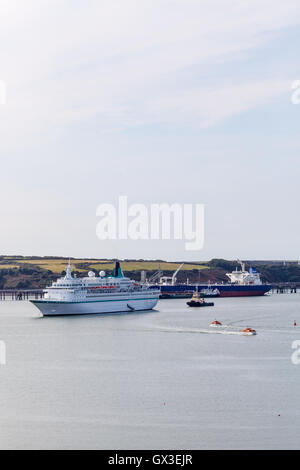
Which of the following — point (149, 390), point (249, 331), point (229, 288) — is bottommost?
point (149, 390)

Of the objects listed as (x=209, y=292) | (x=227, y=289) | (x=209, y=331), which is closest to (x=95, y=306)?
(x=209, y=331)

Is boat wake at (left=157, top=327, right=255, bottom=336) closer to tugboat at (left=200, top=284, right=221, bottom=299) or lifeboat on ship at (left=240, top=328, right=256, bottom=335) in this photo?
lifeboat on ship at (left=240, top=328, right=256, bottom=335)

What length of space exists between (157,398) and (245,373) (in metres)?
10.8

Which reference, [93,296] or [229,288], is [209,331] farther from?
[229,288]

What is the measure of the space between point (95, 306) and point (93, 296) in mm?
Result: 1485

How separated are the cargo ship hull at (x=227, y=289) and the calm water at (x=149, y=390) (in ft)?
315

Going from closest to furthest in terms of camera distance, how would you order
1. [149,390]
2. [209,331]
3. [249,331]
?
[149,390] → [249,331] → [209,331]

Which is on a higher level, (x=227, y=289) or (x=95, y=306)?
(x=227, y=289)

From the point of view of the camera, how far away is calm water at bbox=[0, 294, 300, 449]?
37.1 metres

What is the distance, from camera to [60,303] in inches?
4252

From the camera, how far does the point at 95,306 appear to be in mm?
113250

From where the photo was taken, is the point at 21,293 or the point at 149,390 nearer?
the point at 149,390

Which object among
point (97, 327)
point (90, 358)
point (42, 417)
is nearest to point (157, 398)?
point (42, 417)
